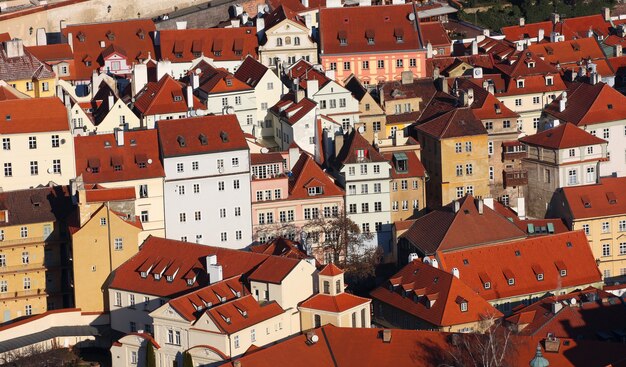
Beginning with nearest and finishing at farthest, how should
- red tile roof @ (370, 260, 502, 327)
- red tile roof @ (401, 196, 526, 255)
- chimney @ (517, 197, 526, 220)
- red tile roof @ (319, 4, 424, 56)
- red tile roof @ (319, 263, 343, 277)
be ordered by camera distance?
red tile roof @ (319, 263, 343, 277) < red tile roof @ (370, 260, 502, 327) < red tile roof @ (401, 196, 526, 255) < chimney @ (517, 197, 526, 220) < red tile roof @ (319, 4, 424, 56)

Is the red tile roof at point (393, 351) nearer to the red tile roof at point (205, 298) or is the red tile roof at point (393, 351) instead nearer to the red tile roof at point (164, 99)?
the red tile roof at point (205, 298)

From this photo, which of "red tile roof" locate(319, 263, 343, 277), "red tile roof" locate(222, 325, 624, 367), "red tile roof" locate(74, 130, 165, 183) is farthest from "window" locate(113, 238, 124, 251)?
"red tile roof" locate(222, 325, 624, 367)

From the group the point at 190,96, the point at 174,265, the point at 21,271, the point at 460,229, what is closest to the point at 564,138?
the point at 460,229

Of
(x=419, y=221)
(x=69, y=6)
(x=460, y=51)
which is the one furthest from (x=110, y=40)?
(x=419, y=221)

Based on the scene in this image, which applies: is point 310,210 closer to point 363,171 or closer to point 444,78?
point 363,171

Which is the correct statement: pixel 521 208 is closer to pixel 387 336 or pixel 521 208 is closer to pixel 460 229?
pixel 460 229

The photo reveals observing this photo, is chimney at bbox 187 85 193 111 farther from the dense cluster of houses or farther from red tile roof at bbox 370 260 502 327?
red tile roof at bbox 370 260 502 327
